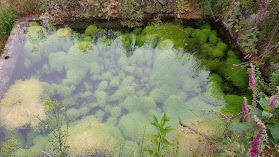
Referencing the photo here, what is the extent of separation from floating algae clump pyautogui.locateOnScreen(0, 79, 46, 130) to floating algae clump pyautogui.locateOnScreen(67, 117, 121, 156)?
0.60 meters

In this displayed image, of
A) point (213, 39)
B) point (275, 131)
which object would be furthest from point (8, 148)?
point (213, 39)

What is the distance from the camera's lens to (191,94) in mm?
3484

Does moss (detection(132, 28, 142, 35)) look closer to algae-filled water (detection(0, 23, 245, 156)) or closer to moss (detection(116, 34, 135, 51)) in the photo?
algae-filled water (detection(0, 23, 245, 156))

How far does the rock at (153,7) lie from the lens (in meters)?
5.08

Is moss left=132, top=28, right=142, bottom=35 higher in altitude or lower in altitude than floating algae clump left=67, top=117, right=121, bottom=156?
higher

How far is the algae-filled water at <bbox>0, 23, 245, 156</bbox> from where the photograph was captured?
291 cm

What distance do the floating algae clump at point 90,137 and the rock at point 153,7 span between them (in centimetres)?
322

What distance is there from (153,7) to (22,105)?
145 inches

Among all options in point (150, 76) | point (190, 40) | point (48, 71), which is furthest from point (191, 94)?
point (48, 71)

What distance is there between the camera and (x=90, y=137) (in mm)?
2842

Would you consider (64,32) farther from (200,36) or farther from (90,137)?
(200,36)

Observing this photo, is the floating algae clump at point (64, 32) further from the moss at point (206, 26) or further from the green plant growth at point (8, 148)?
the moss at point (206, 26)

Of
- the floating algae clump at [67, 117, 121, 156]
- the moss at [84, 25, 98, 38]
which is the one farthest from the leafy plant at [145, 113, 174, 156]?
the moss at [84, 25, 98, 38]

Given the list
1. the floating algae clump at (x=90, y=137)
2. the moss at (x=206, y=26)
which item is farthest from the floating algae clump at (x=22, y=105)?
the moss at (x=206, y=26)
